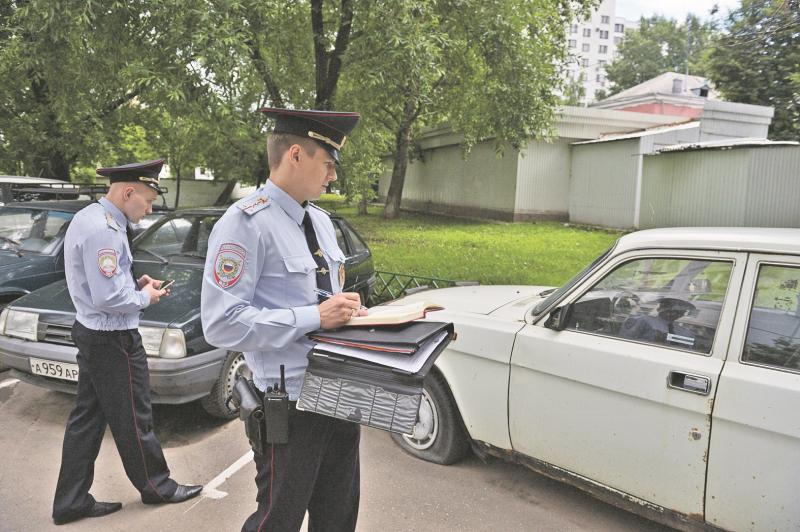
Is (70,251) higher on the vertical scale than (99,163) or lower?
lower

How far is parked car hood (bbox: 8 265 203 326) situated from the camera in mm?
3846

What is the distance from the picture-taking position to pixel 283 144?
1.81m

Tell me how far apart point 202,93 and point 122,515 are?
16.5ft

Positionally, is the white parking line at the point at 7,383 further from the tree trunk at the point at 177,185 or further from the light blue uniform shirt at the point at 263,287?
the tree trunk at the point at 177,185

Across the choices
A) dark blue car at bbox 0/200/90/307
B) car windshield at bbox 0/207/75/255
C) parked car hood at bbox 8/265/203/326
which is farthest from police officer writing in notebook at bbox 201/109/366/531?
car windshield at bbox 0/207/75/255

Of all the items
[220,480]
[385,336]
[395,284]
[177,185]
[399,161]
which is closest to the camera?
[385,336]

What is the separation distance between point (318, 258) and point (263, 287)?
0.22 meters

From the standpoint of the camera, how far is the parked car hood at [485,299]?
3.46 m

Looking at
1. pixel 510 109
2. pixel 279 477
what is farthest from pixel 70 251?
pixel 510 109

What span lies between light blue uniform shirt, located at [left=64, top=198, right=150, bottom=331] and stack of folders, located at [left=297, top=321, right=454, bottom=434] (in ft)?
4.84

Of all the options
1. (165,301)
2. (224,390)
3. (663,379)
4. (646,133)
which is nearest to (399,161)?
(646,133)

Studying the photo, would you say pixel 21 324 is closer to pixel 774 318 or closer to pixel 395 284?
pixel 395 284

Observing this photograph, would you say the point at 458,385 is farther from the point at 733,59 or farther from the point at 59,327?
the point at 733,59

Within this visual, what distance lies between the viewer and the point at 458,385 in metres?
3.33
